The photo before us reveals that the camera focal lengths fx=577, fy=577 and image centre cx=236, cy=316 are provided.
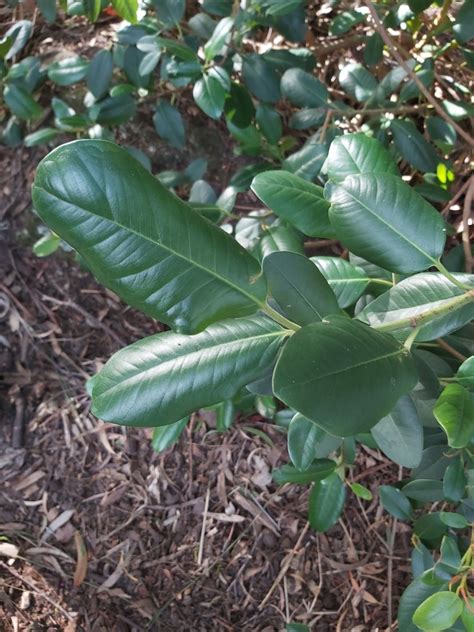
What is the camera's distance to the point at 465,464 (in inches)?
38.9

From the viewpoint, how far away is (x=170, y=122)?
1.47 m

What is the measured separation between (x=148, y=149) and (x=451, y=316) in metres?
1.19

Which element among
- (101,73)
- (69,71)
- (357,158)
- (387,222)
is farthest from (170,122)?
(387,222)

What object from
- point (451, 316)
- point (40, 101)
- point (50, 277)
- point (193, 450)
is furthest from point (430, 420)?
point (40, 101)

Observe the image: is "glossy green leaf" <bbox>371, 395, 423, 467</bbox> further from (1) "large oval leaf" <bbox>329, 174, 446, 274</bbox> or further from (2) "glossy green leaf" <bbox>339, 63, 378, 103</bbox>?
(2) "glossy green leaf" <bbox>339, 63, 378, 103</bbox>

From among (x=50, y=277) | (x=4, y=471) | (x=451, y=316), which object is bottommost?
(x=4, y=471)

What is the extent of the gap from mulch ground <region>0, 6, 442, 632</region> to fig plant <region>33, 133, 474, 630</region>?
636mm

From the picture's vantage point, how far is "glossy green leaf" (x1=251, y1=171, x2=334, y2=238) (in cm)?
94

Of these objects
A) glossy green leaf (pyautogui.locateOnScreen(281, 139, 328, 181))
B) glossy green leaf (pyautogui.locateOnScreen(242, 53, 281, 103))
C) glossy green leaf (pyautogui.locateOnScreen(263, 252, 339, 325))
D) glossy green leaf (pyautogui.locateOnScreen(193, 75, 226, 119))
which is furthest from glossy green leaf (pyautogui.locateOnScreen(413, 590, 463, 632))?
glossy green leaf (pyautogui.locateOnScreen(242, 53, 281, 103))

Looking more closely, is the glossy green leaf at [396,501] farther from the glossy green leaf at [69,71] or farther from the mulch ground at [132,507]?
the glossy green leaf at [69,71]

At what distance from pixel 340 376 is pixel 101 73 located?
1.18 metres

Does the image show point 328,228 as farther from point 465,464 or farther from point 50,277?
point 50,277

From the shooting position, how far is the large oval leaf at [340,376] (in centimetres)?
54

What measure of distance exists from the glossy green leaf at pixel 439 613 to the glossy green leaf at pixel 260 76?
109cm
